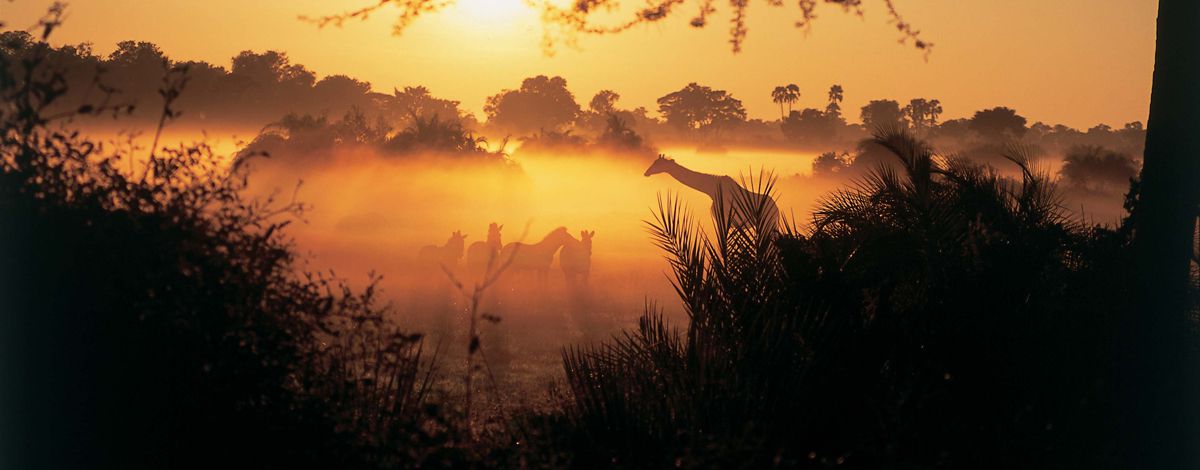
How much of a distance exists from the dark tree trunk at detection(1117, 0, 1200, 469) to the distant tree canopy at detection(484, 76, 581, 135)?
145626 mm

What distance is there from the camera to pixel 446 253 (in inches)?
1507

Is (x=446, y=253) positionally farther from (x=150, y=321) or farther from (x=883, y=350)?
(x=150, y=321)

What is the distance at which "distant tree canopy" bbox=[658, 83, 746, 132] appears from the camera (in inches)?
6063

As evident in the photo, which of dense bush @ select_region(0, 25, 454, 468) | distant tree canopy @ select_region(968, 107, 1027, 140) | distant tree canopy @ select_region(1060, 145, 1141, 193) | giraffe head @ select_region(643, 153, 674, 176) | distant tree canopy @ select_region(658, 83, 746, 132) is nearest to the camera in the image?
dense bush @ select_region(0, 25, 454, 468)

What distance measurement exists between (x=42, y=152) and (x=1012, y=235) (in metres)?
A: 8.94

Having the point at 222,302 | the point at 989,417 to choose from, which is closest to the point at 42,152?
the point at 222,302

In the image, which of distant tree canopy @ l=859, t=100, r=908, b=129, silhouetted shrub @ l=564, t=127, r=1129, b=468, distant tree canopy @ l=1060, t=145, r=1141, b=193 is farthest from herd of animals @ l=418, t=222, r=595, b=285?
distant tree canopy @ l=859, t=100, r=908, b=129

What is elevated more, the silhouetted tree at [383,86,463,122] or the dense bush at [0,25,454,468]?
the silhouetted tree at [383,86,463,122]

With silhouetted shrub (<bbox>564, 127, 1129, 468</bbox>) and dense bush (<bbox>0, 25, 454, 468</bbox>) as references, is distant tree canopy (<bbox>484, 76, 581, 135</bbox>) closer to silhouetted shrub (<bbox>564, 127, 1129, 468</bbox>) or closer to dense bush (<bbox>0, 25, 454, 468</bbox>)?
silhouetted shrub (<bbox>564, 127, 1129, 468</bbox>)

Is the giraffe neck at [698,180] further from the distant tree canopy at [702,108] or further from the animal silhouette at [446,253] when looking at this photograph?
the distant tree canopy at [702,108]

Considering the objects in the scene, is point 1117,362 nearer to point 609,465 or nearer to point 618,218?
point 609,465

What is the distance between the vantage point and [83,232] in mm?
7230

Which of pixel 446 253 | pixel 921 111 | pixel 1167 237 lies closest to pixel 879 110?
pixel 921 111

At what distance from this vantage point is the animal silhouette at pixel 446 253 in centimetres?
3803
